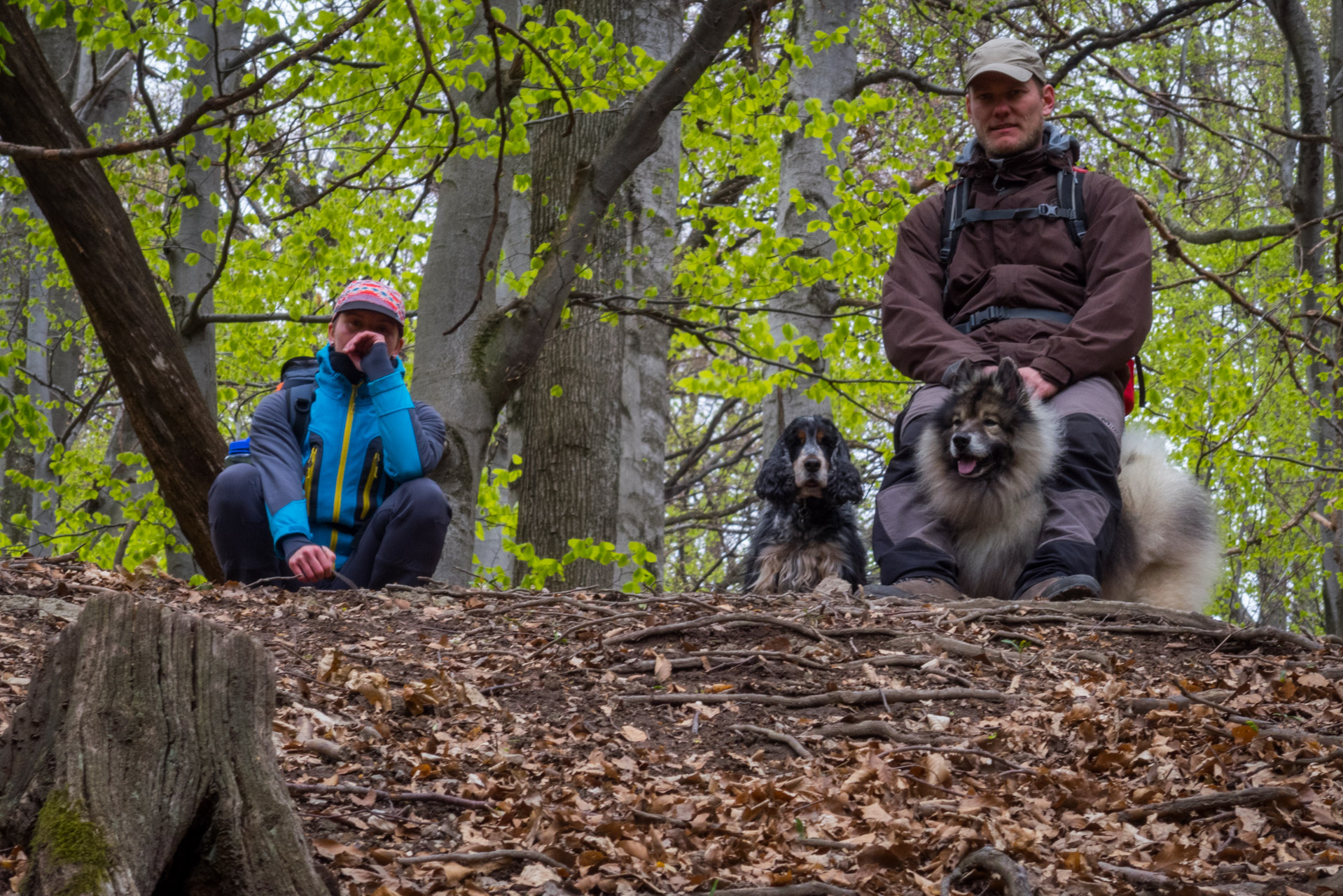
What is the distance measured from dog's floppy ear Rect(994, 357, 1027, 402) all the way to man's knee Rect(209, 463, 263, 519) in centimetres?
341

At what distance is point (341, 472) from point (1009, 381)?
3.14 m

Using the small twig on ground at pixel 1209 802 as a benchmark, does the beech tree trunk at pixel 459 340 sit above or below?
above

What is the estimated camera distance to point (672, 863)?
8.15 ft

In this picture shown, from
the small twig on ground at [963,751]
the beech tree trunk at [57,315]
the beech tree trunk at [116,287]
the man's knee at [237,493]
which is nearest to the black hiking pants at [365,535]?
the man's knee at [237,493]

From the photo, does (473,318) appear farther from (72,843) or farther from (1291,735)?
(72,843)

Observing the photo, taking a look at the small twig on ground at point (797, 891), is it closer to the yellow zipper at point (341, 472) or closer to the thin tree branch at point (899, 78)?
the yellow zipper at point (341, 472)

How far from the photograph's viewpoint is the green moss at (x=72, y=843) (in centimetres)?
188

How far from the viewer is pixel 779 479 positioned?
6820 mm

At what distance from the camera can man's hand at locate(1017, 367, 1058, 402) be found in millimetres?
5156

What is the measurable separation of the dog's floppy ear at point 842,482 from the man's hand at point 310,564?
2898 mm

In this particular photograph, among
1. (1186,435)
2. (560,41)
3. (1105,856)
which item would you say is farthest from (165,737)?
(1186,435)

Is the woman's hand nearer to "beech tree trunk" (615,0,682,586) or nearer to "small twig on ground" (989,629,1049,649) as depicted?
"beech tree trunk" (615,0,682,586)

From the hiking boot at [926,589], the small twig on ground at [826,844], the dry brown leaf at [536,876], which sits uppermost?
the hiking boot at [926,589]

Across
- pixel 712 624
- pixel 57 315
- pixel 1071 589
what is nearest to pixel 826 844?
pixel 712 624
